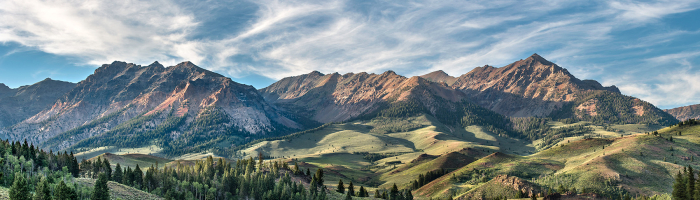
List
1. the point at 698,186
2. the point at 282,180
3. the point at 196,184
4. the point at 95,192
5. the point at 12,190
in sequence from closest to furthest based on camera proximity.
A: the point at 12,190
the point at 95,192
the point at 698,186
the point at 196,184
the point at 282,180

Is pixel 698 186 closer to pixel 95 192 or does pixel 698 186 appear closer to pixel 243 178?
pixel 243 178

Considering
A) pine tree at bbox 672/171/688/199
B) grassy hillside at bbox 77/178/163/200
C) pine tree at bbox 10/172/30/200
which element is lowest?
pine tree at bbox 672/171/688/199

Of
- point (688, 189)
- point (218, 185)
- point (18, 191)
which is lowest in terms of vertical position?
point (688, 189)

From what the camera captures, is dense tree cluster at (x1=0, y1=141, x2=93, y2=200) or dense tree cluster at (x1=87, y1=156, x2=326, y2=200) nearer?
dense tree cluster at (x1=0, y1=141, x2=93, y2=200)

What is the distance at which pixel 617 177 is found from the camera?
620 ft

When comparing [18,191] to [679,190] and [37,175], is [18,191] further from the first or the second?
[679,190]

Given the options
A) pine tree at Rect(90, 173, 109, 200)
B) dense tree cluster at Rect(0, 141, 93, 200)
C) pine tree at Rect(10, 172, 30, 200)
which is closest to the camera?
pine tree at Rect(10, 172, 30, 200)

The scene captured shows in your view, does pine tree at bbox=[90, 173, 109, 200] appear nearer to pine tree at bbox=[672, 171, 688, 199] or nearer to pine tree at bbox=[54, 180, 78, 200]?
→ pine tree at bbox=[54, 180, 78, 200]

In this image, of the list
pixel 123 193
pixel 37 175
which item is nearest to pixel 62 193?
pixel 123 193

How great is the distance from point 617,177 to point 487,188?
6035cm

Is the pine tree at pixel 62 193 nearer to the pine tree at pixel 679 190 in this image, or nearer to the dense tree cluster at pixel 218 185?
the dense tree cluster at pixel 218 185

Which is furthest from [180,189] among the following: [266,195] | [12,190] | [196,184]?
[12,190]

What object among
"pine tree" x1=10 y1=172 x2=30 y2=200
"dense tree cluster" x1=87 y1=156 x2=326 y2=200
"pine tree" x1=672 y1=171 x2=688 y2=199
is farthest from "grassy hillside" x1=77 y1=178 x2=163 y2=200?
"pine tree" x1=672 y1=171 x2=688 y2=199

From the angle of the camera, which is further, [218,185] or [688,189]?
[218,185]
